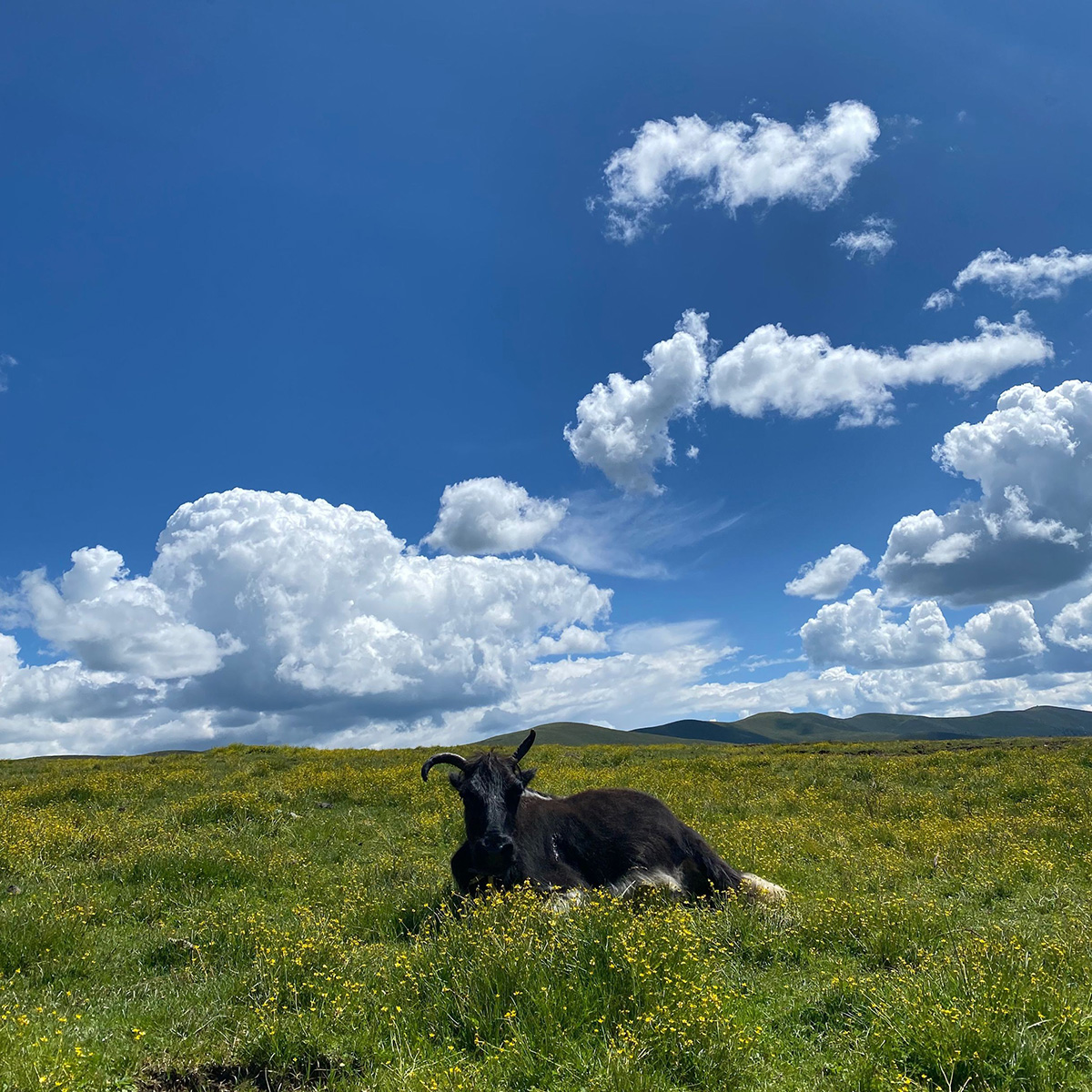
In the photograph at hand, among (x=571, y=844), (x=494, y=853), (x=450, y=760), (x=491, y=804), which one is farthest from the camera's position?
(x=450, y=760)

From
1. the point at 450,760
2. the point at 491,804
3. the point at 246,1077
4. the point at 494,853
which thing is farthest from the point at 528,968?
the point at 450,760

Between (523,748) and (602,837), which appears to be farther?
(523,748)

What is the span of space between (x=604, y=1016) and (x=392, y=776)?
18.8 metres

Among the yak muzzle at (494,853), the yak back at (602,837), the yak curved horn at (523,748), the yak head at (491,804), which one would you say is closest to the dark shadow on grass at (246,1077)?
the yak muzzle at (494,853)

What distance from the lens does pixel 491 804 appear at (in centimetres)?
1012

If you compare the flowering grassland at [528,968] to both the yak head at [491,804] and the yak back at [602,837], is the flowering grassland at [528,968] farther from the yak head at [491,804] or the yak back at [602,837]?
the yak back at [602,837]

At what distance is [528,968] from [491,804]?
12.8 feet

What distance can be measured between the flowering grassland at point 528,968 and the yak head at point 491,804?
834 mm

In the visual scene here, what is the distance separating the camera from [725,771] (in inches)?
1127

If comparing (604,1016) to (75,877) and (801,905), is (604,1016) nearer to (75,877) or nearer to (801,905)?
(801,905)

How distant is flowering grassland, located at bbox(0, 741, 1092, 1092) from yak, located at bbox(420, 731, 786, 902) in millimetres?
721

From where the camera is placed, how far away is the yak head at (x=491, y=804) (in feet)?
31.8

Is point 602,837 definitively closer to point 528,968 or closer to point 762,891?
point 762,891

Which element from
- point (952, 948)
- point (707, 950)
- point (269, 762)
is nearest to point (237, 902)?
point (707, 950)
